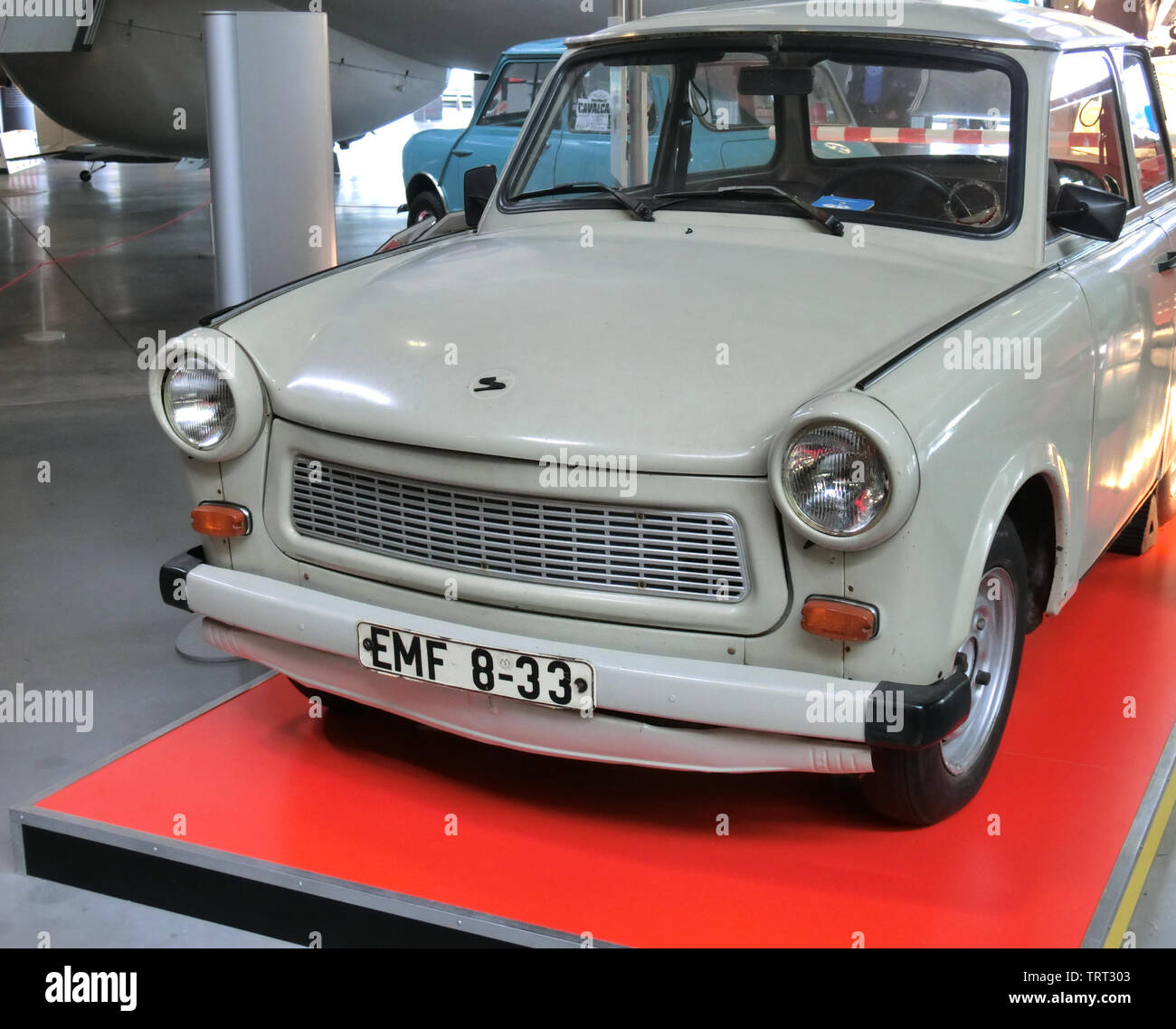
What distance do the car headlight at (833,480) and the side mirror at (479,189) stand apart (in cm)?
192

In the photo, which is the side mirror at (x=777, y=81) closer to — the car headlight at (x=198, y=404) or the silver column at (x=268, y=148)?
the silver column at (x=268, y=148)

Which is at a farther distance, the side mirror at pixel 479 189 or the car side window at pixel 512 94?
the car side window at pixel 512 94

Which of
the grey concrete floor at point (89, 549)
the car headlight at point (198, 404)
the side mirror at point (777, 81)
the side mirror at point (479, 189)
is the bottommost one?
the grey concrete floor at point (89, 549)

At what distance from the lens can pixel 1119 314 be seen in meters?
3.30

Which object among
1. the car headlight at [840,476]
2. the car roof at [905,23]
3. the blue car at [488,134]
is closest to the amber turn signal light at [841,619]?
the car headlight at [840,476]

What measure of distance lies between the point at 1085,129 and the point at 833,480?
1.79 meters

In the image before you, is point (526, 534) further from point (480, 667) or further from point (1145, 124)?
point (1145, 124)

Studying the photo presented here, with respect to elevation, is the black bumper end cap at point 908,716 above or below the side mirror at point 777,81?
below

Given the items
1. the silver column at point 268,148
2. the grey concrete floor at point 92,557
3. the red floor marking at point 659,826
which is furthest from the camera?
the silver column at point 268,148

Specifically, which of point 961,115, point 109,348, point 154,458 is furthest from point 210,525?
point 109,348

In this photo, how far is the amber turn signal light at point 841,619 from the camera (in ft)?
7.64

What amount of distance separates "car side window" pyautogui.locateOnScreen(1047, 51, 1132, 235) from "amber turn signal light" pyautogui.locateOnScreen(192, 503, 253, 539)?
2001mm

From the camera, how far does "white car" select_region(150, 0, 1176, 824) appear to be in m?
Answer: 2.37

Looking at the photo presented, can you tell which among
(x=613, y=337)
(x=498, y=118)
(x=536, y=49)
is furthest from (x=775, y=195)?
(x=498, y=118)
